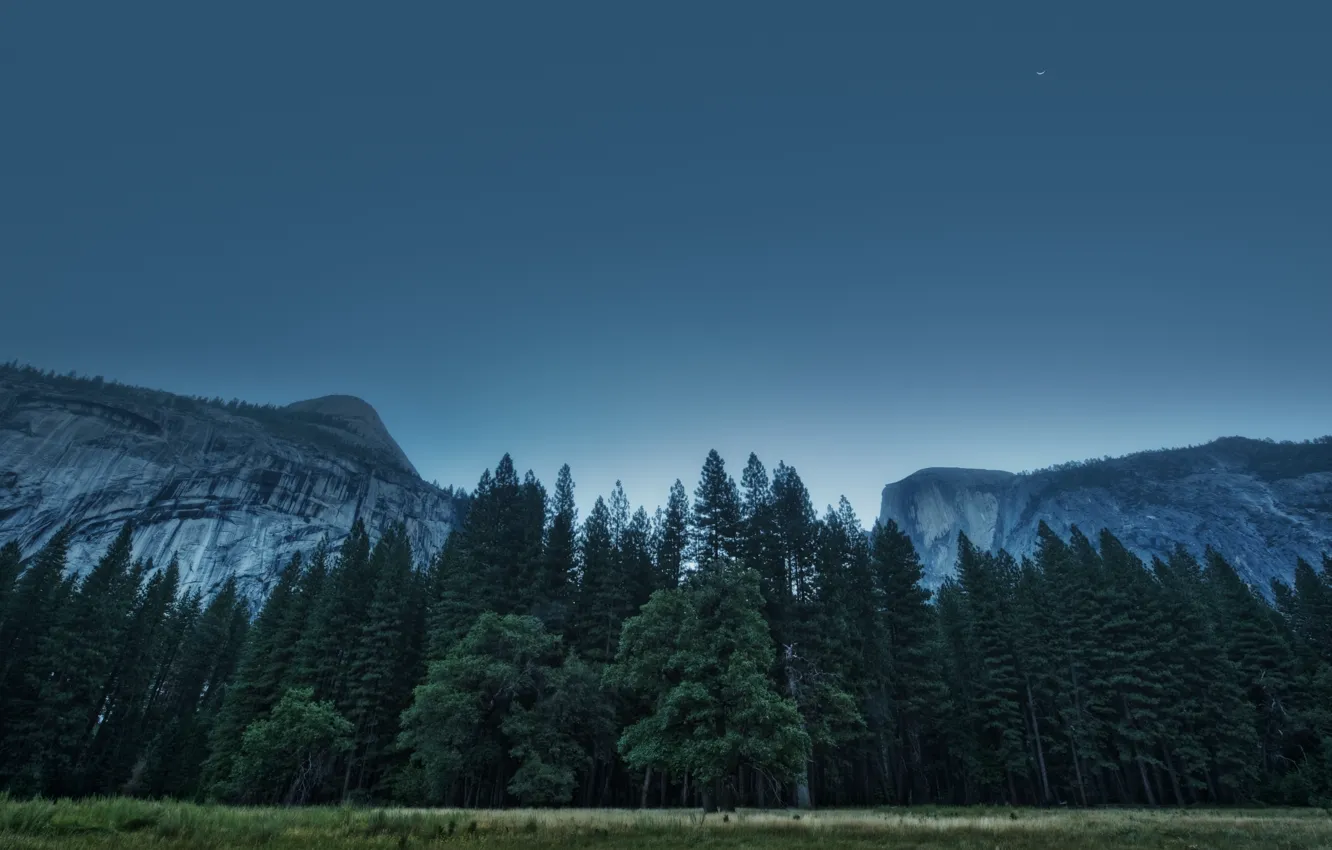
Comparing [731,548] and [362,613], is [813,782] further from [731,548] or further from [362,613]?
[362,613]

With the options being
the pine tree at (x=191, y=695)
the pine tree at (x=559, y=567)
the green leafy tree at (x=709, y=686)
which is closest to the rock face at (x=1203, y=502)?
the pine tree at (x=559, y=567)

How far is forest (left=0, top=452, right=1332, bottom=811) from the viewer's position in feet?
113

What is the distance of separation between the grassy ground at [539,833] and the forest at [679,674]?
516 inches

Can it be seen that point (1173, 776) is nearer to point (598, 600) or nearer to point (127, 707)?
point (598, 600)

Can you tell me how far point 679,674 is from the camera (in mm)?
29141

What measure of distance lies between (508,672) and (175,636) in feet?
186

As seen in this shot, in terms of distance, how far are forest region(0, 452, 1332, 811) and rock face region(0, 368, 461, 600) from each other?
94.5 meters

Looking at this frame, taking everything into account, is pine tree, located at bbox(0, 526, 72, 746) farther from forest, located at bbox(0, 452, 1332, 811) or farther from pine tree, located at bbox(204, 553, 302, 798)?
pine tree, located at bbox(204, 553, 302, 798)

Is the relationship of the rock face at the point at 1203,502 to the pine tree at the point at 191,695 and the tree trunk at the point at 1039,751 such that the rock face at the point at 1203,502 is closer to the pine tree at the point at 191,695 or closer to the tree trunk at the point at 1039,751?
the tree trunk at the point at 1039,751

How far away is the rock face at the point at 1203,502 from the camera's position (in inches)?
5497

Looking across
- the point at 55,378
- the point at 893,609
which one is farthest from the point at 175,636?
the point at 55,378

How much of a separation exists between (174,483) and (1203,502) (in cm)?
25270

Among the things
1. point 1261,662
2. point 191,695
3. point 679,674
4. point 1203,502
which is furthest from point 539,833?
point 1203,502

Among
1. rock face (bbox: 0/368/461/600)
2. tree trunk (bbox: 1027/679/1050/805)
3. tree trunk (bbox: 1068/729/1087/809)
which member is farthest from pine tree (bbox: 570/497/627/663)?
rock face (bbox: 0/368/461/600)
